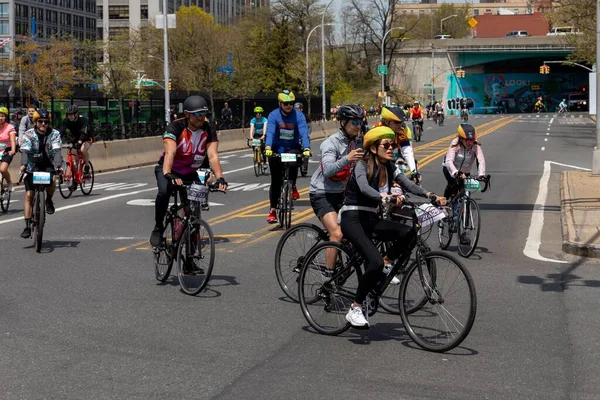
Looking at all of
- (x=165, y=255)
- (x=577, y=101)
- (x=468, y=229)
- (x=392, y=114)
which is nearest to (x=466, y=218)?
(x=468, y=229)

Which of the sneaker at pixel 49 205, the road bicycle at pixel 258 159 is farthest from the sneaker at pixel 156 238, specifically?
the road bicycle at pixel 258 159

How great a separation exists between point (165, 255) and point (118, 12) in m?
128

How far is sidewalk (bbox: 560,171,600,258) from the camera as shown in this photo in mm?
13344

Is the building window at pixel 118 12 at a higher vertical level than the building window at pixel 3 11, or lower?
higher

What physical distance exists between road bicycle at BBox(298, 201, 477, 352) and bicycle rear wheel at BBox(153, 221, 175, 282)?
2419 mm

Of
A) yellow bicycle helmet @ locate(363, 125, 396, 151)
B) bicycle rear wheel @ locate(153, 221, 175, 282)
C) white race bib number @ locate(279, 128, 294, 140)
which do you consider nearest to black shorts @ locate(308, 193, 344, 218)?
yellow bicycle helmet @ locate(363, 125, 396, 151)

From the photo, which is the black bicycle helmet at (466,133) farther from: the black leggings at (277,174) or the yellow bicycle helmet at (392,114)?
the black leggings at (277,174)

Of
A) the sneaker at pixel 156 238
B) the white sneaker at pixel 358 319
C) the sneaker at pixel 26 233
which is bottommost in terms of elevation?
the white sneaker at pixel 358 319

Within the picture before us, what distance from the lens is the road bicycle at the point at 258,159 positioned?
27656 millimetres

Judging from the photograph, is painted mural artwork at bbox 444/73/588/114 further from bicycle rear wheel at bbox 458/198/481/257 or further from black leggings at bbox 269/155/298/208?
bicycle rear wheel at bbox 458/198/481/257

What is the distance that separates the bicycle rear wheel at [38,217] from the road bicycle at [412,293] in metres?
5.79

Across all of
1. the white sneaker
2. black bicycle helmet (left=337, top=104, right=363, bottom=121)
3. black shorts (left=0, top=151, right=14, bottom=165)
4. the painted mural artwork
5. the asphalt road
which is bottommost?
the asphalt road

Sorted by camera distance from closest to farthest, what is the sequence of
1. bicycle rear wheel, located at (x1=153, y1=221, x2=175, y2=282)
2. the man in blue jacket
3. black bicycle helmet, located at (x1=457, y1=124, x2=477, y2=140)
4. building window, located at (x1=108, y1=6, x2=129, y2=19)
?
bicycle rear wheel, located at (x1=153, y1=221, x2=175, y2=282), black bicycle helmet, located at (x1=457, y1=124, x2=477, y2=140), the man in blue jacket, building window, located at (x1=108, y1=6, x2=129, y2=19)

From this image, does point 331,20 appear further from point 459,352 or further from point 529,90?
point 459,352
